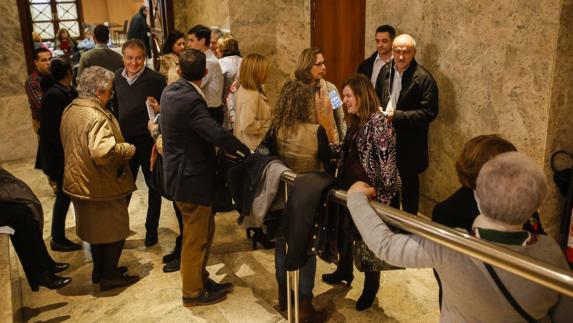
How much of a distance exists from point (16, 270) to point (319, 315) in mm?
2212

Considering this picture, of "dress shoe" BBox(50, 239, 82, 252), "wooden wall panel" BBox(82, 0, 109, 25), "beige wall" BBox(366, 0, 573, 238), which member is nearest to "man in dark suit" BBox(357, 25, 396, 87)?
"beige wall" BBox(366, 0, 573, 238)

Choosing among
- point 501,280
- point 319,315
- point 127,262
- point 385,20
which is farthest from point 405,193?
point 501,280

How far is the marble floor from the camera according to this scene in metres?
3.40

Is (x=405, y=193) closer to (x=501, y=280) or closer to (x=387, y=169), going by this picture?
(x=387, y=169)

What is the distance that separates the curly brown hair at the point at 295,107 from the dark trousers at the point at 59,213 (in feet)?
6.81

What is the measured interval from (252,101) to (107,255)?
4.83 ft

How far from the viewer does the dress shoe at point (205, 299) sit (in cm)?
346

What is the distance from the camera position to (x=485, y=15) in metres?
4.01

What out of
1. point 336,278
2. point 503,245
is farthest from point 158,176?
point 503,245

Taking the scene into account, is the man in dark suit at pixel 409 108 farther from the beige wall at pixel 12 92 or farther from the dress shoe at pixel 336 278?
the beige wall at pixel 12 92

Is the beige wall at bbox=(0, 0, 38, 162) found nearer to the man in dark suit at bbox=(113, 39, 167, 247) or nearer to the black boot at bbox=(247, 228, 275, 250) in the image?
the man in dark suit at bbox=(113, 39, 167, 247)

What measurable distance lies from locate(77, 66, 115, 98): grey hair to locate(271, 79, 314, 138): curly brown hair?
122 centimetres

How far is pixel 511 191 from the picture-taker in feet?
5.03

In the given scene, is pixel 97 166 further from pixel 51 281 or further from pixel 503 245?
pixel 503 245
